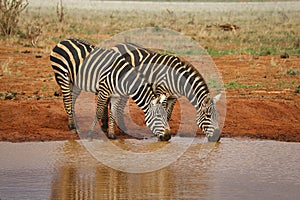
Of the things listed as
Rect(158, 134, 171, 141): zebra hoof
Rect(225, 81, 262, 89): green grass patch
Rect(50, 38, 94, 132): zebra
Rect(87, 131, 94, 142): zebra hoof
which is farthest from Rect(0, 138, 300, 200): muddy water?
Rect(225, 81, 262, 89): green grass patch

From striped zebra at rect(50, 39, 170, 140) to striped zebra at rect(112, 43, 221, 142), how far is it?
1.14ft

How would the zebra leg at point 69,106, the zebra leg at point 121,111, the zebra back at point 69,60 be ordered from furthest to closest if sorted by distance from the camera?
1. the zebra back at point 69,60
2. the zebra leg at point 69,106
3. the zebra leg at point 121,111

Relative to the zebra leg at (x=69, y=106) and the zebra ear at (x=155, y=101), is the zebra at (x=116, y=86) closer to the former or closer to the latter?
the zebra ear at (x=155, y=101)

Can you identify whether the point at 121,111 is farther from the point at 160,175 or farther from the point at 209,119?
the point at 160,175

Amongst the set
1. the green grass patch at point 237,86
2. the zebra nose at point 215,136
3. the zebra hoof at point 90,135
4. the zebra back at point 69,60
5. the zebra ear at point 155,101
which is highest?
the zebra back at point 69,60

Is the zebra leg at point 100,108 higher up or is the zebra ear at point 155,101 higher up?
the zebra ear at point 155,101

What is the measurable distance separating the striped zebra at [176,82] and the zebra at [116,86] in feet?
1.01

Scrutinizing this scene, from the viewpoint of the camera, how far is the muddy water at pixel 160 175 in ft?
24.9

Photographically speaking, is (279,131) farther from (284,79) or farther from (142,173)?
(284,79)

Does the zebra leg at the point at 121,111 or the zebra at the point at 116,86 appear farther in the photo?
the zebra leg at the point at 121,111

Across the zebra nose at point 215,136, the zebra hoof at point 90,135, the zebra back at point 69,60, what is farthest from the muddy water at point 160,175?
the zebra back at point 69,60

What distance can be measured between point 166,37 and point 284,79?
1073 cm

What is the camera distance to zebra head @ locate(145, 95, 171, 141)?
403 inches

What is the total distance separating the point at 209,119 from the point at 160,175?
7.11 ft
